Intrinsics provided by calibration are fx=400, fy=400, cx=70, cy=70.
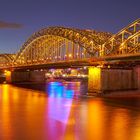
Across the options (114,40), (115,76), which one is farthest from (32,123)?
(114,40)

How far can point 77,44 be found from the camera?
323 feet

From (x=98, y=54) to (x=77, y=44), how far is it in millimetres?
17138

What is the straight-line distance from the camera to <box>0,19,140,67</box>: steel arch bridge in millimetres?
71562

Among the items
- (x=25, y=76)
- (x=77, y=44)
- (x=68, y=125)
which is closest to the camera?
(x=68, y=125)

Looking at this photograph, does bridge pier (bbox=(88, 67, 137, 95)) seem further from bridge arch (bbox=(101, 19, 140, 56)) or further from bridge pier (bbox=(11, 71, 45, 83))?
bridge pier (bbox=(11, 71, 45, 83))

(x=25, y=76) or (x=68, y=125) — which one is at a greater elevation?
(x=25, y=76)

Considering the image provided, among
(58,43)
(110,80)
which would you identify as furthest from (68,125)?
(58,43)

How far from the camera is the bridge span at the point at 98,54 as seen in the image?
68938 millimetres

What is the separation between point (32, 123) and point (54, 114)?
705 centimetres

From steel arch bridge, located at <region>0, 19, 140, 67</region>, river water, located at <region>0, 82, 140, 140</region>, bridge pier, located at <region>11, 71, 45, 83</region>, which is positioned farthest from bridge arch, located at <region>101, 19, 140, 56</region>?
bridge pier, located at <region>11, 71, 45, 83</region>

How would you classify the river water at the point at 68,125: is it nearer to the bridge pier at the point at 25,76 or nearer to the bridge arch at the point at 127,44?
the bridge arch at the point at 127,44

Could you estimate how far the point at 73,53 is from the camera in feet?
319

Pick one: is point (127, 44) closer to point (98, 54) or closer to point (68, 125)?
point (98, 54)

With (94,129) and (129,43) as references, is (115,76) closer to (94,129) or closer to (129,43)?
(129,43)
